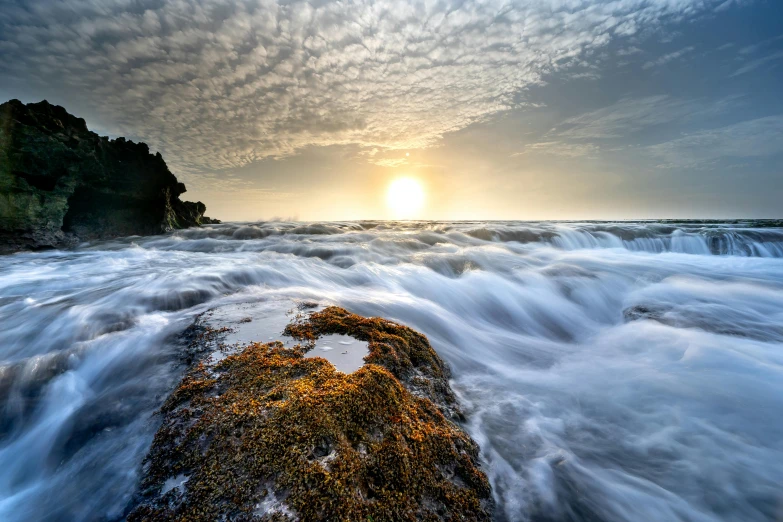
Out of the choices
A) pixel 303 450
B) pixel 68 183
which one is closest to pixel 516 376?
pixel 303 450

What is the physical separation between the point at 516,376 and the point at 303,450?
13.2 feet

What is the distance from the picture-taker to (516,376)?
485cm

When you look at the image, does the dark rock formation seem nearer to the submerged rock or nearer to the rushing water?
the rushing water

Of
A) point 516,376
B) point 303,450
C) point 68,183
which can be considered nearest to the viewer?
point 303,450

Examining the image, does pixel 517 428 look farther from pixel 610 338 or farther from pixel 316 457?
pixel 610 338

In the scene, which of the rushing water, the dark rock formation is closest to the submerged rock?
the rushing water

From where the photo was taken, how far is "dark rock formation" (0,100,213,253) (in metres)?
12.8

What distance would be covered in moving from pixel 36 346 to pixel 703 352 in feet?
33.8

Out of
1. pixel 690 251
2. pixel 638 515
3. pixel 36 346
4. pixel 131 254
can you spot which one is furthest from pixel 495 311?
pixel 690 251

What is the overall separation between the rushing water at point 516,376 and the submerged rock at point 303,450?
1.29 feet

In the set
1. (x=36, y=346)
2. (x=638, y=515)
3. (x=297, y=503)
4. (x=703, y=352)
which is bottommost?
(x=638, y=515)

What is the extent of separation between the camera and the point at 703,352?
200 inches

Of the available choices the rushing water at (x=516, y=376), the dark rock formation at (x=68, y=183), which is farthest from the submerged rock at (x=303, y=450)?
the dark rock formation at (x=68, y=183)

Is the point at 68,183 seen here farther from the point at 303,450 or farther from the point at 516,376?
the point at 516,376
